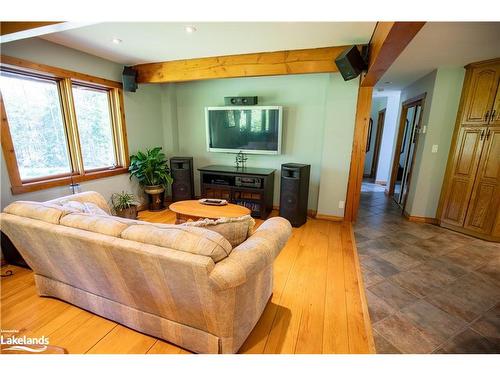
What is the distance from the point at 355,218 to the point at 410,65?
2.24 metres

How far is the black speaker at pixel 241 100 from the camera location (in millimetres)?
3583

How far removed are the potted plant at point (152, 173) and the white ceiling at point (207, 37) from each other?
1436mm

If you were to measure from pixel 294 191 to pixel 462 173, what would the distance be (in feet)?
7.64

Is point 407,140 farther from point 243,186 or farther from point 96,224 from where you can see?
point 96,224

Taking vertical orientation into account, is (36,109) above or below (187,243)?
above

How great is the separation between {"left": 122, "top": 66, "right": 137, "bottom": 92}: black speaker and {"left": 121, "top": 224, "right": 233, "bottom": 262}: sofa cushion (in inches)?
116

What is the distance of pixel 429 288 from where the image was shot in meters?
2.00

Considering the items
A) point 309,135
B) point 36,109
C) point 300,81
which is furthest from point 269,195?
point 36,109

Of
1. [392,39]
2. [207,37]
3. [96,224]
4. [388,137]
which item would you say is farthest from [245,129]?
[388,137]

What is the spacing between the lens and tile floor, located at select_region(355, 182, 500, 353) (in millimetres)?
1492

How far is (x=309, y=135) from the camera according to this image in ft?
11.8

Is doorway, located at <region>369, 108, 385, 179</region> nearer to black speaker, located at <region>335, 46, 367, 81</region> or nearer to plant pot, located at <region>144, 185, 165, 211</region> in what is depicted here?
black speaker, located at <region>335, 46, 367, 81</region>

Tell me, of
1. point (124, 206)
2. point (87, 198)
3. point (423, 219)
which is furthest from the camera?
point (423, 219)
